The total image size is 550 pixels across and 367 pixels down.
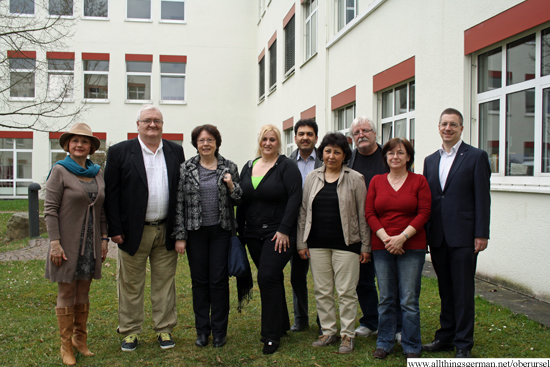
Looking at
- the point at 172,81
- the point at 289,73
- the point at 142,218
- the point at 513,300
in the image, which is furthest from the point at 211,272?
the point at 172,81

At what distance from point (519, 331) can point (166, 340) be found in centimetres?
309

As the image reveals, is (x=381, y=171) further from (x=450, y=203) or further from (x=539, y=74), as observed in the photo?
(x=539, y=74)

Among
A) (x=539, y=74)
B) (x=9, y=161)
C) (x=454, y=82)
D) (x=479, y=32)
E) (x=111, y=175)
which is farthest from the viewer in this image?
(x=9, y=161)

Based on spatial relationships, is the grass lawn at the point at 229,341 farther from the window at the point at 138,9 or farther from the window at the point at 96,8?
the window at the point at 96,8

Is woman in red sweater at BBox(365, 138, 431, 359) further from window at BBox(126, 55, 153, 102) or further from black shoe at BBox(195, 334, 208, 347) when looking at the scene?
window at BBox(126, 55, 153, 102)

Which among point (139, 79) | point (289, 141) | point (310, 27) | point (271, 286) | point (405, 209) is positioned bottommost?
point (271, 286)

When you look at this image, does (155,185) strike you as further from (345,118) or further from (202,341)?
(345,118)

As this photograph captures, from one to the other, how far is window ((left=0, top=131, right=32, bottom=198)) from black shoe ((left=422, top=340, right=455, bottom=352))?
21075 millimetres

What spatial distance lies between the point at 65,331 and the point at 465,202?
323cm

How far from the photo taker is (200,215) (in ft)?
12.9

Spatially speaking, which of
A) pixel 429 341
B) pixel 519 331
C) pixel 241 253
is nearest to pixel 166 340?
pixel 241 253

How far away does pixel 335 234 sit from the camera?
3.78 m

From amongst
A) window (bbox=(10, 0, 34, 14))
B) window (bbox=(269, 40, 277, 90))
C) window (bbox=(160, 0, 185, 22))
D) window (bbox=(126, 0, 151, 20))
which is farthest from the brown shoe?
window (bbox=(126, 0, 151, 20))

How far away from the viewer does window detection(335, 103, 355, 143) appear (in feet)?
34.4
